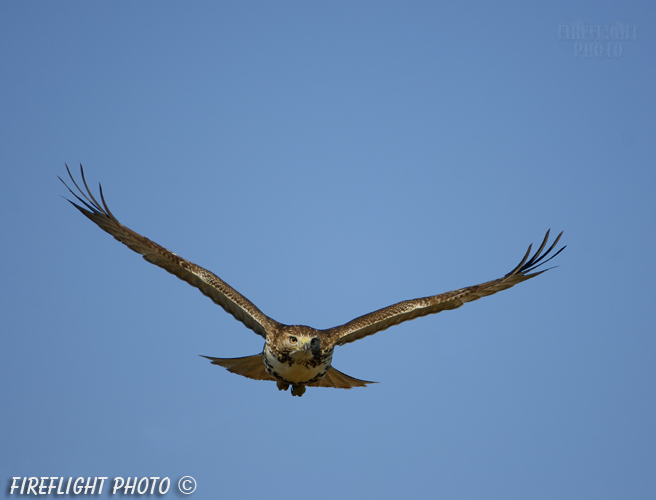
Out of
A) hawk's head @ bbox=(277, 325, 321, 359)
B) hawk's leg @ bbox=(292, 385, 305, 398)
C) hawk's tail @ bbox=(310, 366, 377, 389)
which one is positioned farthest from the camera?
hawk's tail @ bbox=(310, 366, 377, 389)

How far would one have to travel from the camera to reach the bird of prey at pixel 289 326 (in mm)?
11719

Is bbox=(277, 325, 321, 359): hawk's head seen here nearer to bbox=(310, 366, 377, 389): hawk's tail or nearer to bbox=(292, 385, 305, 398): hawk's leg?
bbox=(292, 385, 305, 398): hawk's leg

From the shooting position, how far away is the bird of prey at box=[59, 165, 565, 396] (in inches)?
461

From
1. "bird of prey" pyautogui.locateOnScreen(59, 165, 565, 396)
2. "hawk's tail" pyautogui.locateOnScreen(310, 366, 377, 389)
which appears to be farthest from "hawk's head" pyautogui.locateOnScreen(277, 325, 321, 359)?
"hawk's tail" pyautogui.locateOnScreen(310, 366, 377, 389)

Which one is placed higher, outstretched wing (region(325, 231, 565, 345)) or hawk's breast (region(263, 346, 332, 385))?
outstretched wing (region(325, 231, 565, 345))

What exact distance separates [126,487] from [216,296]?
5.64 meters

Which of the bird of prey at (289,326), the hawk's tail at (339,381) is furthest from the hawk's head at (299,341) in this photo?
the hawk's tail at (339,381)

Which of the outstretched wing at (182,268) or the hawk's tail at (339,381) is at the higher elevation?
the outstretched wing at (182,268)

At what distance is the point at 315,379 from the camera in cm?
1246

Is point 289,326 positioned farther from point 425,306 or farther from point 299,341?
point 425,306

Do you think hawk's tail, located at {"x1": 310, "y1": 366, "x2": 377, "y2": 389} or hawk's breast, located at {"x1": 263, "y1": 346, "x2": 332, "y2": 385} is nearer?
hawk's breast, located at {"x1": 263, "y1": 346, "x2": 332, "y2": 385}

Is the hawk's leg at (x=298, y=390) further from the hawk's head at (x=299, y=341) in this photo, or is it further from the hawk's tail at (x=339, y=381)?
the hawk's head at (x=299, y=341)

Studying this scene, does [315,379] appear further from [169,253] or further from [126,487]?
[126,487]

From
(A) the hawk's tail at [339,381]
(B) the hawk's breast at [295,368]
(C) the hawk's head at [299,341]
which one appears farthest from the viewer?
(A) the hawk's tail at [339,381]
